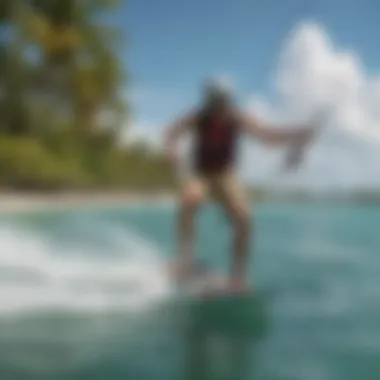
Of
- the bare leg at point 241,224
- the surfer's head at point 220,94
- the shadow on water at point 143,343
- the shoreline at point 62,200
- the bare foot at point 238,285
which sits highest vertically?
A: the surfer's head at point 220,94

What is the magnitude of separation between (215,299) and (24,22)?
2.19 feet

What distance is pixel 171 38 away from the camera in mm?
1621

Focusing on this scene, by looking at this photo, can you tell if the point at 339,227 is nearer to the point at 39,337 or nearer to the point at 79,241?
the point at 79,241

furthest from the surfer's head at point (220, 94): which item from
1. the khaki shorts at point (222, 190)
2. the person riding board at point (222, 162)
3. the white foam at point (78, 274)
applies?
the white foam at point (78, 274)

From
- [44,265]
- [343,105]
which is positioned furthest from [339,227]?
[44,265]

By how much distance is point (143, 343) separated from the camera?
156 cm

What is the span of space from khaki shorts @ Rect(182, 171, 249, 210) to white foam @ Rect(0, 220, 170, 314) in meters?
0.14

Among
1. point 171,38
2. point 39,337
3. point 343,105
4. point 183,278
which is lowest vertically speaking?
point 39,337

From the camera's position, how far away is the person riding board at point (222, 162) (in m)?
1.57

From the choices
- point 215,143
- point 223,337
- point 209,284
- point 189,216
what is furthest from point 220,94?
point 223,337

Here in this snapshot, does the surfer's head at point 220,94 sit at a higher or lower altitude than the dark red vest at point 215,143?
higher

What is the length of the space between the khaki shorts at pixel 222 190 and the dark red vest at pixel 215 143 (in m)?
0.02

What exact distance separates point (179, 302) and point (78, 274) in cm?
21

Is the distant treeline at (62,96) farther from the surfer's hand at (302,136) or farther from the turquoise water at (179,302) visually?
the surfer's hand at (302,136)
